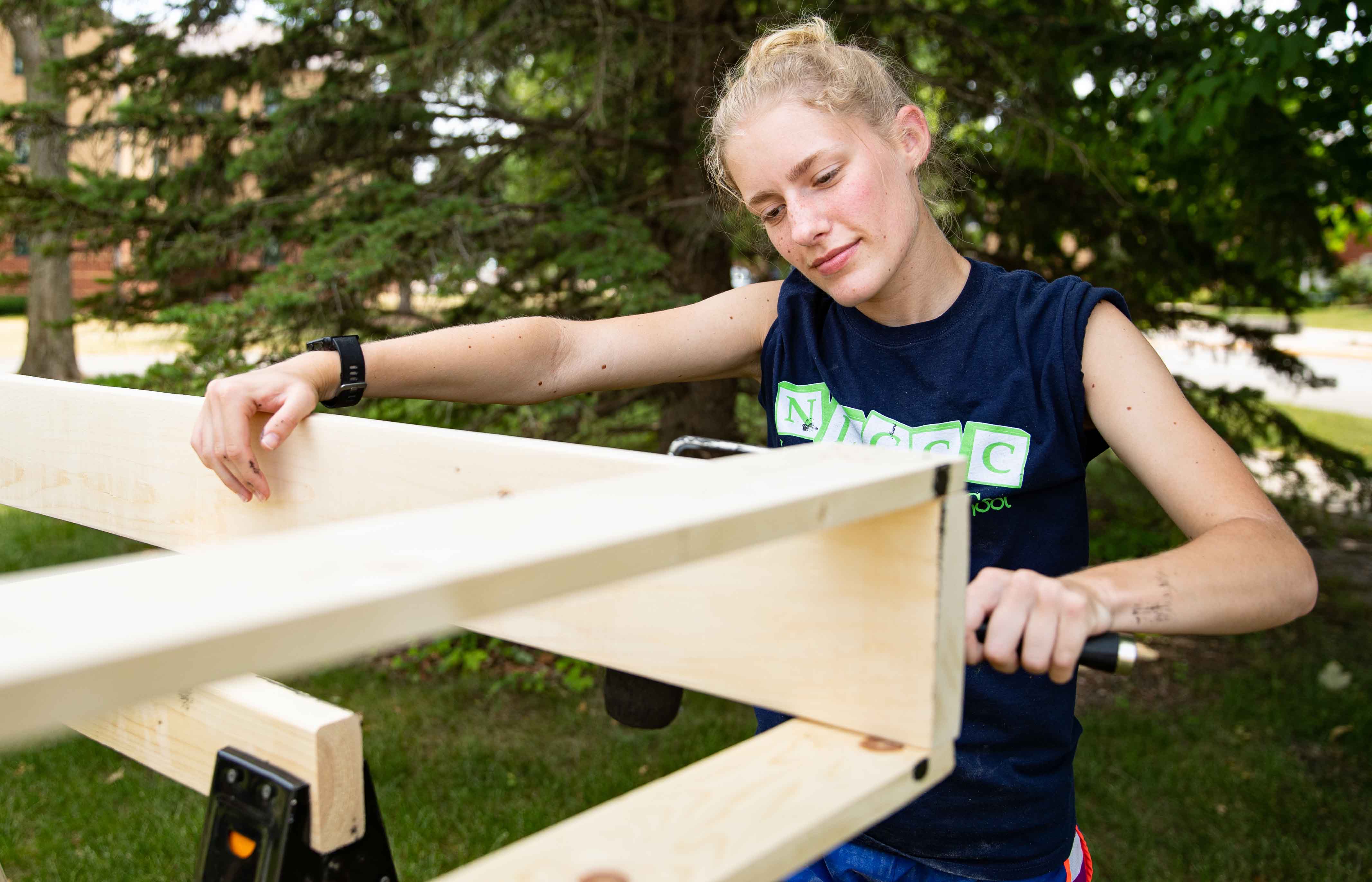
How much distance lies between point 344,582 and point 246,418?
1.04m

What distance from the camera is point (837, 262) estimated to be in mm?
1621

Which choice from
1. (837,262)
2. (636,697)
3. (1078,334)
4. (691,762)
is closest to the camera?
(636,697)

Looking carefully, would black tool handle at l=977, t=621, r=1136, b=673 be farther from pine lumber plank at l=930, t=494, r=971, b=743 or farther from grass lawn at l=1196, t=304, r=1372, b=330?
grass lawn at l=1196, t=304, r=1372, b=330

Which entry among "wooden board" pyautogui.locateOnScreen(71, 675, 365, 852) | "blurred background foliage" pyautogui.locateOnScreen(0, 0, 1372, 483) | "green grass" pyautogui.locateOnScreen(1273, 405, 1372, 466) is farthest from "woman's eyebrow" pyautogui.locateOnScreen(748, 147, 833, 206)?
"green grass" pyautogui.locateOnScreen(1273, 405, 1372, 466)

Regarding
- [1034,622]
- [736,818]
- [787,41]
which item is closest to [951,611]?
[1034,622]

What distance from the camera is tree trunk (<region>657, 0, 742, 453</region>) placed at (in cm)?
437

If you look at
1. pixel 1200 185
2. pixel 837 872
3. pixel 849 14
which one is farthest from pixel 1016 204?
pixel 837 872

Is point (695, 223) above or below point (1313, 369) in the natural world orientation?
above

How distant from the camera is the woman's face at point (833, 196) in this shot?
1.59 metres

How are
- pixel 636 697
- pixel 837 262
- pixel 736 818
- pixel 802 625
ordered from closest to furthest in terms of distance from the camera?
pixel 736 818 < pixel 802 625 < pixel 636 697 < pixel 837 262

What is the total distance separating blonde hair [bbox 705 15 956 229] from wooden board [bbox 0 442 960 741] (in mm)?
975

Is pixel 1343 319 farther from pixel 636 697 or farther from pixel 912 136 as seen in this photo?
pixel 636 697

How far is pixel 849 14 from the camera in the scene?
455cm

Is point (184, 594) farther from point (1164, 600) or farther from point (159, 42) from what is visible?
point (159, 42)
